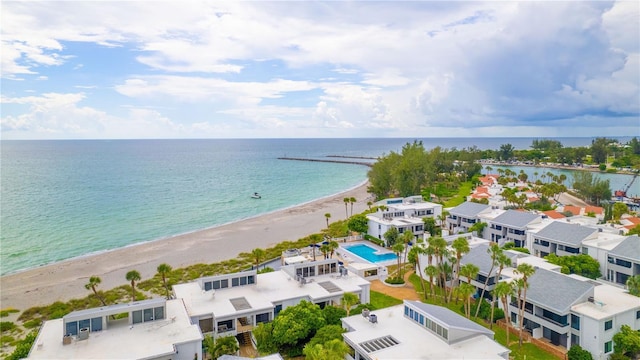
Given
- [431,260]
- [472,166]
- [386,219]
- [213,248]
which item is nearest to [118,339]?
[431,260]

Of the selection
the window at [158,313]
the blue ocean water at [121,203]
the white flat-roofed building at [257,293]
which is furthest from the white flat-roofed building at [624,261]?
the blue ocean water at [121,203]

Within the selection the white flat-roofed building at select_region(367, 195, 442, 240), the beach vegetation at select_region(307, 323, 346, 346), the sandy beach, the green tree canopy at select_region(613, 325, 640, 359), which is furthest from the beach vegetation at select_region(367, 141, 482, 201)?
the beach vegetation at select_region(307, 323, 346, 346)

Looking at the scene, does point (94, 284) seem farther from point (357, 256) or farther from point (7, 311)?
point (357, 256)

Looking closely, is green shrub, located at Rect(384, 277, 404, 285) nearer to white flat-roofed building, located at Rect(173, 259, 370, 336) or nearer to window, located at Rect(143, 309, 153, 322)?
white flat-roofed building, located at Rect(173, 259, 370, 336)

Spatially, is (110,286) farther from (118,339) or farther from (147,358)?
(147,358)

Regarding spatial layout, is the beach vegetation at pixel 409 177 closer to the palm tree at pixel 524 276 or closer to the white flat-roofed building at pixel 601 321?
the palm tree at pixel 524 276

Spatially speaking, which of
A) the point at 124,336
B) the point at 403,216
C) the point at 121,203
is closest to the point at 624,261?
the point at 403,216
